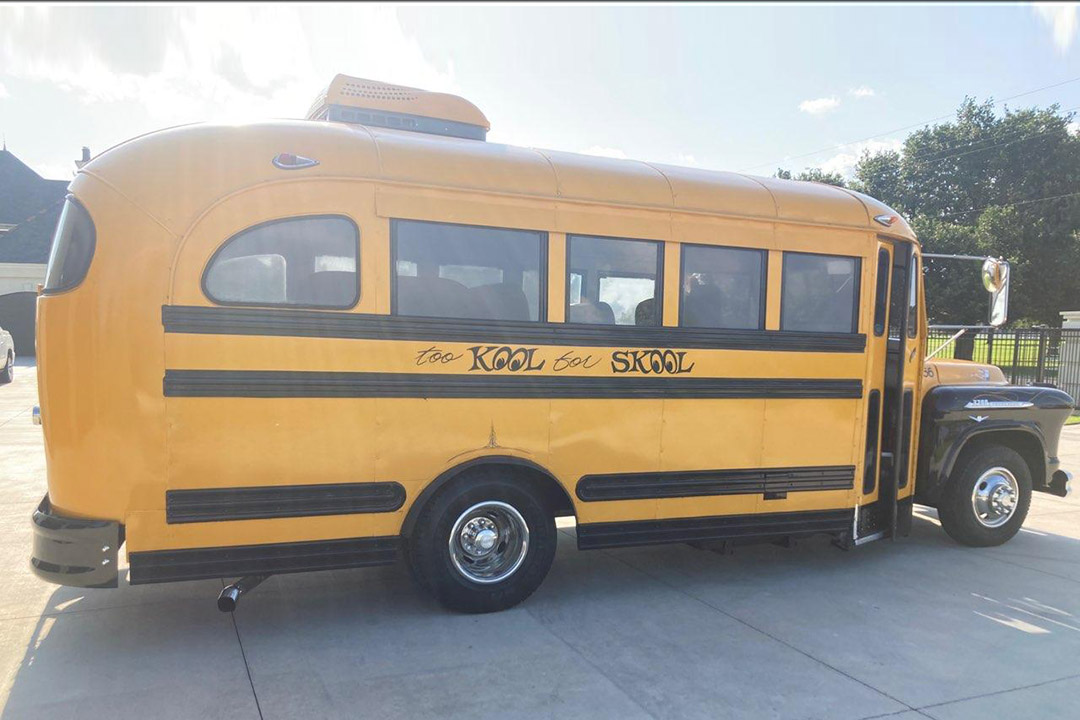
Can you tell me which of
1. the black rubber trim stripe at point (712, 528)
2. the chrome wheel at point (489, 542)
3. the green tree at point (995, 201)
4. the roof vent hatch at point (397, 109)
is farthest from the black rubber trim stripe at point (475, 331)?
the green tree at point (995, 201)

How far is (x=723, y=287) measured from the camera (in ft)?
16.7

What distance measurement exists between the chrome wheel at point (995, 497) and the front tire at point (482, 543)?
150 inches

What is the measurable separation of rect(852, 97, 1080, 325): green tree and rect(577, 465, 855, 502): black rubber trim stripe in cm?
2515

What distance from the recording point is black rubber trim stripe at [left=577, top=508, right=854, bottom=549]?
4.84m

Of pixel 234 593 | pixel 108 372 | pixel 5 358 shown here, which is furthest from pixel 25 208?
pixel 234 593

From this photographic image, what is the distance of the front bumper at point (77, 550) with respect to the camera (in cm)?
374

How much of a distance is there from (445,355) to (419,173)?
104cm

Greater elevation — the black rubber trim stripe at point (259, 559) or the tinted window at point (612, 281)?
the tinted window at point (612, 281)

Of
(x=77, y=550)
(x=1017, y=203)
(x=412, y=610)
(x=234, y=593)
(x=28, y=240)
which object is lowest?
(x=412, y=610)

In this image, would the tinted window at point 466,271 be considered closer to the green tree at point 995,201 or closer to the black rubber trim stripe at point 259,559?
the black rubber trim stripe at point 259,559

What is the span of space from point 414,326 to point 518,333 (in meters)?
0.63

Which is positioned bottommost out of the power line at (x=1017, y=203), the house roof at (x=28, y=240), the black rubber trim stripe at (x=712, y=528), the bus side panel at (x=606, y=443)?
the black rubber trim stripe at (x=712, y=528)

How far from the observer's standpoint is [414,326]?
14.1 feet

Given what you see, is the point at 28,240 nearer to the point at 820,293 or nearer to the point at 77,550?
the point at 77,550
